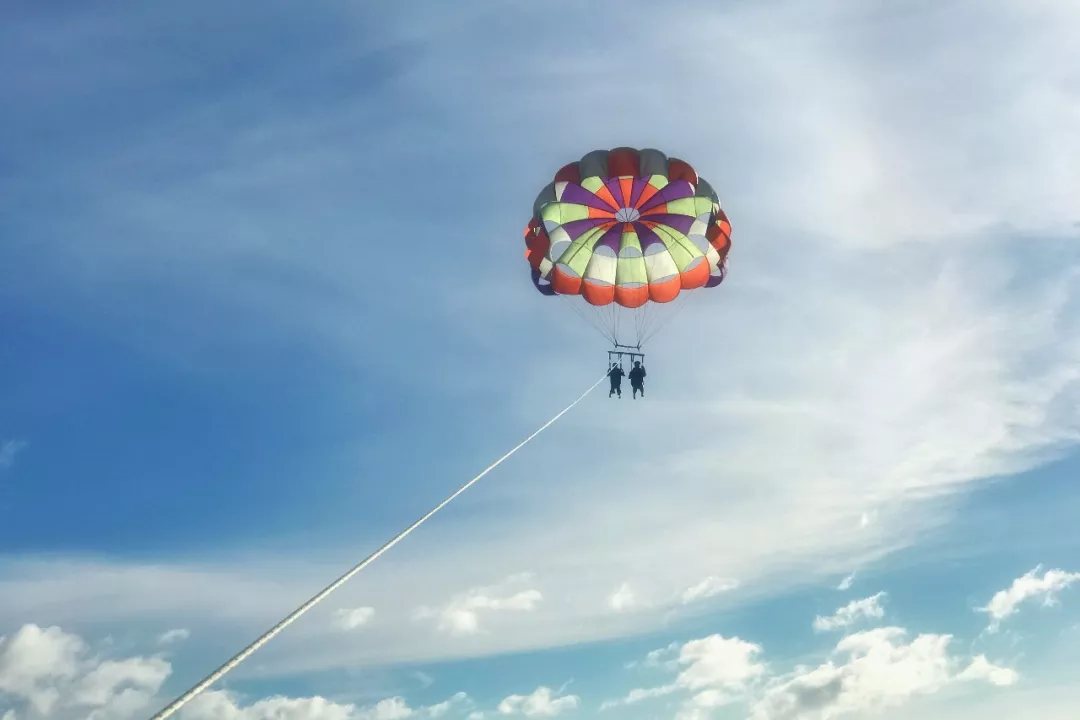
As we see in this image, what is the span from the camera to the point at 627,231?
2788 cm

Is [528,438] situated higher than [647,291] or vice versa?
[647,291]

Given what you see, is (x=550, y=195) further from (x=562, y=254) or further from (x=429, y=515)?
(x=429, y=515)

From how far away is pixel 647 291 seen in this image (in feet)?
92.4

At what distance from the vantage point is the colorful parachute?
86.1ft

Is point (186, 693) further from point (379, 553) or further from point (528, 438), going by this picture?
point (528, 438)

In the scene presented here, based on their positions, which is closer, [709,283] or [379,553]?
[379,553]

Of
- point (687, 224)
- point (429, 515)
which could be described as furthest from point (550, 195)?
point (429, 515)

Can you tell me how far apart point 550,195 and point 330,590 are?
57.0 feet

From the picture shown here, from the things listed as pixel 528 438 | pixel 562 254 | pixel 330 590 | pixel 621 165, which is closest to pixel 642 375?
pixel 562 254

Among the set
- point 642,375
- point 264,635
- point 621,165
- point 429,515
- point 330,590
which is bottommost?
point 264,635

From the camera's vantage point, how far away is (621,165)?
25.8 meters

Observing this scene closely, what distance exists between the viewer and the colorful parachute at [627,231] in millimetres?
26250

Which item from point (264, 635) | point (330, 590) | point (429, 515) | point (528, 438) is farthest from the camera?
point (528, 438)

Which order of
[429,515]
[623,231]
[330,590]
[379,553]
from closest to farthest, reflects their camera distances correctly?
[330,590] < [379,553] < [429,515] < [623,231]
